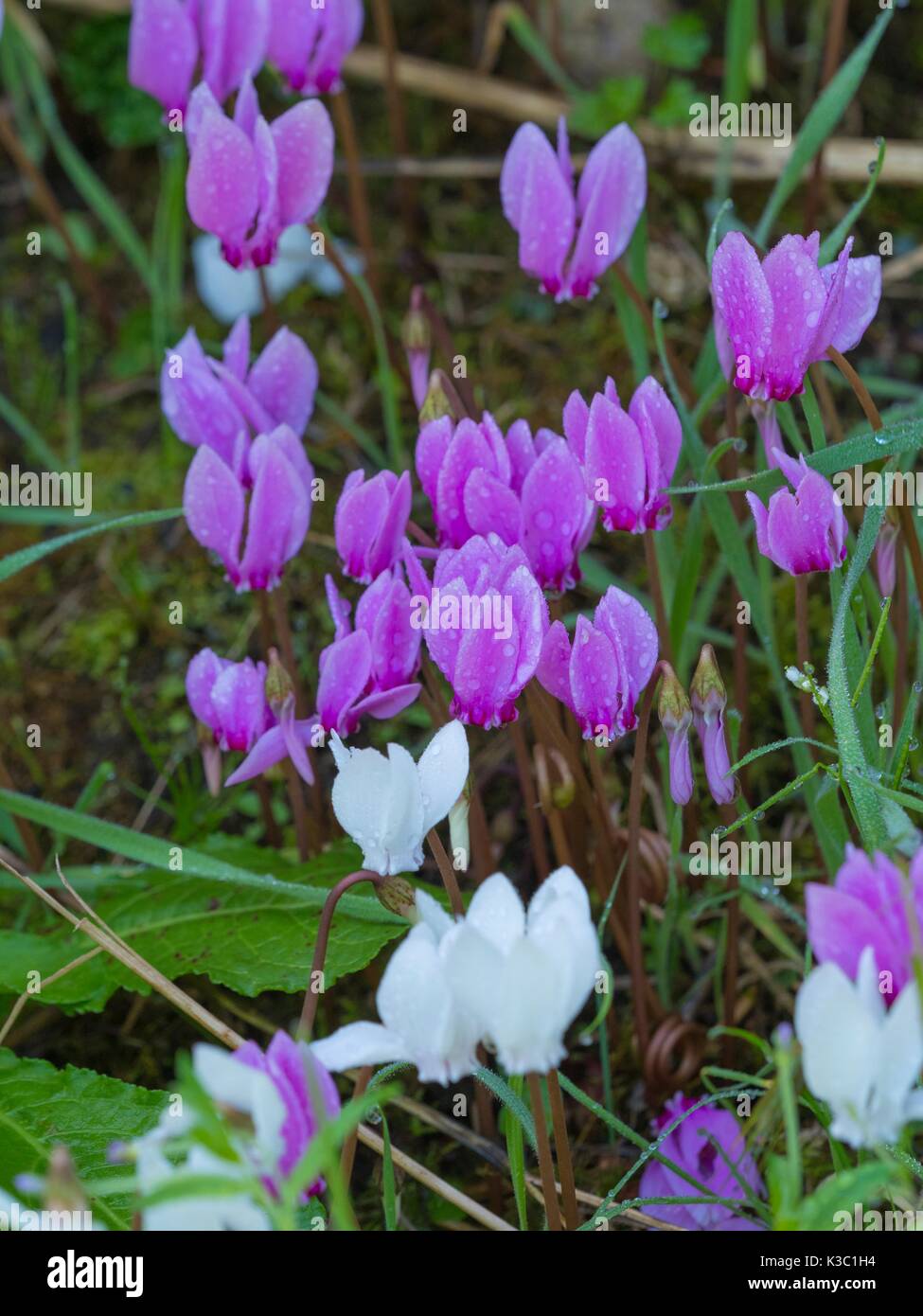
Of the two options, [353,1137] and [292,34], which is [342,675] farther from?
[292,34]

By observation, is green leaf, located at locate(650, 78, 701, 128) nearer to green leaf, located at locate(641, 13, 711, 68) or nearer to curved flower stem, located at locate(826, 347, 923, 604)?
green leaf, located at locate(641, 13, 711, 68)

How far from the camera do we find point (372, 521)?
181cm

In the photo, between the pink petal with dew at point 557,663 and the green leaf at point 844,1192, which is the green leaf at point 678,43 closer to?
the pink petal with dew at point 557,663

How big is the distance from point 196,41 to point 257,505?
0.80 metres

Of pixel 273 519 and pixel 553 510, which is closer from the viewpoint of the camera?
pixel 553 510

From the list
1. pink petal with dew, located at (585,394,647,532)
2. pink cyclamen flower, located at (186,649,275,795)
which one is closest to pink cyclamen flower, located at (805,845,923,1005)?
pink petal with dew, located at (585,394,647,532)

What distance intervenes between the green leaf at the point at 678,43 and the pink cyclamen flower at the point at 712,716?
172cm

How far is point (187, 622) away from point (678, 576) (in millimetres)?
1063

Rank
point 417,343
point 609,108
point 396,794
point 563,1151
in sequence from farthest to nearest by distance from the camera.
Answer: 1. point 609,108
2. point 417,343
3. point 563,1151
4. point 396,794

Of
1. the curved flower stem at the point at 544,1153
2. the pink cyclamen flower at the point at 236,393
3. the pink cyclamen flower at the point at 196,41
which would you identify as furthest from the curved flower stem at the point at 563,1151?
the pink cyclamen flower at the point at 196,41

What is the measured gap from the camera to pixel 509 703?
5.50ft

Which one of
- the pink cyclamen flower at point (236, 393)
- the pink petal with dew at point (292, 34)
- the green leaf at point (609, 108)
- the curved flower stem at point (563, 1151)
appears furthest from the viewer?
the green leaf at point (609, 108)

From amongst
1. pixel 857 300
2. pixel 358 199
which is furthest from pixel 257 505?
pixel 358 199

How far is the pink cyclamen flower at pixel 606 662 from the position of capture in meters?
1.62
